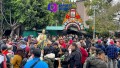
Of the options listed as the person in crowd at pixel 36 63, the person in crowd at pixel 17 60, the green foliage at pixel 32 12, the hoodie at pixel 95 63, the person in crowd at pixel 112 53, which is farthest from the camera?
the green foliage at pixel 32 12

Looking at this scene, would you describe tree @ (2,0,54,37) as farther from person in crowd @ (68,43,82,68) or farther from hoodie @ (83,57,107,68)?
hoodie @ (83,57,107,68)

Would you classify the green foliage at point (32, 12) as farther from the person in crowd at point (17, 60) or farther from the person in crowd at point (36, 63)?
the person in crowd at point (36, 63)

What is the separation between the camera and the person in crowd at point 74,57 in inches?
502

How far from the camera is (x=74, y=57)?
12.9 metres

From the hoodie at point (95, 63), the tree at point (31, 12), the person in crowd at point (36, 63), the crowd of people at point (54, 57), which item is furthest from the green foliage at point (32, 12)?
the person in crowd at point (36, 63)

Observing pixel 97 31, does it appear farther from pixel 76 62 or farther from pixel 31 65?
pixel 31 65

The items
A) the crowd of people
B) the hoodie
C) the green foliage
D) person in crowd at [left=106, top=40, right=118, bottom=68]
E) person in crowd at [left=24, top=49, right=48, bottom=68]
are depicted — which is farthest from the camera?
the green foliage

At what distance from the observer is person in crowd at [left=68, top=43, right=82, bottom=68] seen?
12.8m

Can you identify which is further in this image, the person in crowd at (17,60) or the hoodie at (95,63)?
the person in crowd at (17,60)

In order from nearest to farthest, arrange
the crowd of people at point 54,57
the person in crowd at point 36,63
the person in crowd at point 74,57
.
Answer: the person in crowd at point 36,63, the crowd of people at point 54,57, the person in crowd at point 74,57

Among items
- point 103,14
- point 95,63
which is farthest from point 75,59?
point 103,14

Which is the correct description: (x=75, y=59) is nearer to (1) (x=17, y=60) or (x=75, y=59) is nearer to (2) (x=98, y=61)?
(1) (x=17, y=60)

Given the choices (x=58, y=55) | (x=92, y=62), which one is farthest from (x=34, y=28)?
(x=92, y=62)

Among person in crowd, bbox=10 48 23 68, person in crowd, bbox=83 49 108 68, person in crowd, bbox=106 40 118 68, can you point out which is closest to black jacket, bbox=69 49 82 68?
person in crowd, bbox=10 48 23 68
